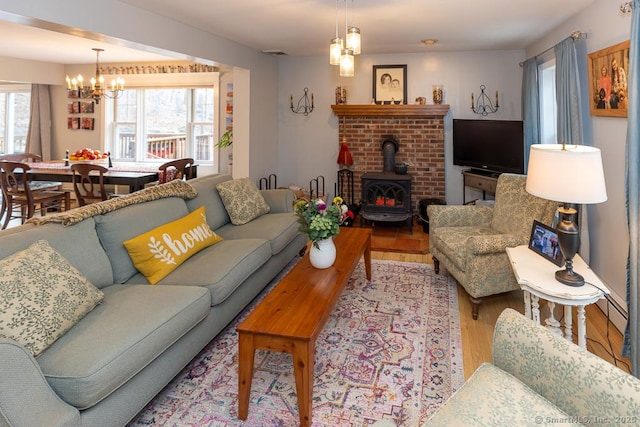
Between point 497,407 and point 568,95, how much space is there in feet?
10.4

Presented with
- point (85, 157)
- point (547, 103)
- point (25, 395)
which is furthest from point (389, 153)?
point (25, 395)

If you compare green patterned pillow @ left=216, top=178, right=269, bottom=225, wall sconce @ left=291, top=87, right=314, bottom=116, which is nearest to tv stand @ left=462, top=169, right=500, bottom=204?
wall sconce @ left=291, top=87, right=314, bottom=116

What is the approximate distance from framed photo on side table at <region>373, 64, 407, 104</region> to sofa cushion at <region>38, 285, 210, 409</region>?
14.7 feet

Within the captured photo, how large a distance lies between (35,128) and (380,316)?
724 centimetres

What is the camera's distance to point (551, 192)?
6.96 feet

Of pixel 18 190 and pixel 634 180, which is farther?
pixel 18 190

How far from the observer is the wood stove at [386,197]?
5.50 m

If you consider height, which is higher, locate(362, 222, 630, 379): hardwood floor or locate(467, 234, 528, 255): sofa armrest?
locate(467, 234, 528, 255): sofa armrest

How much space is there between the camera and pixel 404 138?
19.7ft

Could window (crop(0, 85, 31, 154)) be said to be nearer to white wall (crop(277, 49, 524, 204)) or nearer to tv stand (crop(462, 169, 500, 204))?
white wall (crop(277, 49, 524, 204))

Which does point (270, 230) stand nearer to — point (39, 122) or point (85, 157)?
point (85, 157)

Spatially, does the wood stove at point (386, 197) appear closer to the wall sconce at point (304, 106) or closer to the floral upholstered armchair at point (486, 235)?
the wall sconce at point (304, 106)

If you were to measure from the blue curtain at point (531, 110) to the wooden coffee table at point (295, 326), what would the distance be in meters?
3.18

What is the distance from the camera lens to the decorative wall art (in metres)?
2.76
